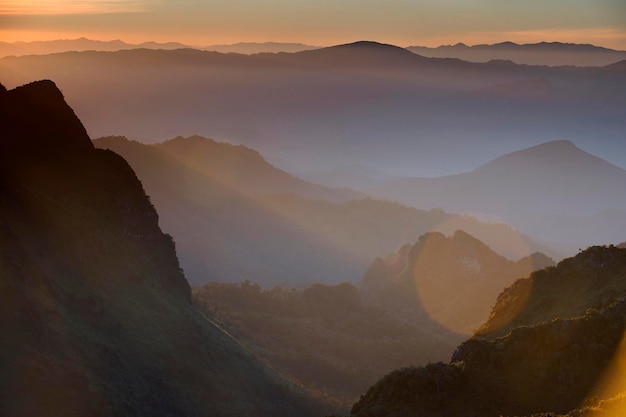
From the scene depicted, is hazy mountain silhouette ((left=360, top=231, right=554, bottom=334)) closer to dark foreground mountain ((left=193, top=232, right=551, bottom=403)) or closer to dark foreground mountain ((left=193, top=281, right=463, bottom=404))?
dark foreground mountain ((left=193, top=232, right=551, bottom=403))

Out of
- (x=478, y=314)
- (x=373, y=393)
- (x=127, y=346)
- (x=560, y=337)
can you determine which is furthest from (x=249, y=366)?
(x=478, y=314)

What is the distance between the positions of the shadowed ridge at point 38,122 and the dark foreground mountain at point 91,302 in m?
0.17

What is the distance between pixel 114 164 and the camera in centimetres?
11081

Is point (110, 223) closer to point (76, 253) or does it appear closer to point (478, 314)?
point (76, 253)

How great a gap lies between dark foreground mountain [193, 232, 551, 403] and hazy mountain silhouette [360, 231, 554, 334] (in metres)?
0.24

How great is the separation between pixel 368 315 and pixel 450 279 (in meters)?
42.0

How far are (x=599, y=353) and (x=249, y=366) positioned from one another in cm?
5411

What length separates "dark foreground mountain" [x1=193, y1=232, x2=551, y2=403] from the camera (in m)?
123

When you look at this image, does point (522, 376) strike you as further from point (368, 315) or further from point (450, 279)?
point (450, 279)

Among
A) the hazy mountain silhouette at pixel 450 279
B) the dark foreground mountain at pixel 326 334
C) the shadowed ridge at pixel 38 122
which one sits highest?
the shadowed ridge at pixel 38 122

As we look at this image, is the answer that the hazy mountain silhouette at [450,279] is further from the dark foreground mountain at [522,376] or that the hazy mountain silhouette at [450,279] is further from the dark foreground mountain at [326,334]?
the dark foreground mountain at [522,376]

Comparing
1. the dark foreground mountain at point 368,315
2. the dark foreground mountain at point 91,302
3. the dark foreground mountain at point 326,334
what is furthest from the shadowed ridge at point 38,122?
the dark foreground mountain at point 368,315

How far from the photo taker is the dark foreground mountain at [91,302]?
70250mm

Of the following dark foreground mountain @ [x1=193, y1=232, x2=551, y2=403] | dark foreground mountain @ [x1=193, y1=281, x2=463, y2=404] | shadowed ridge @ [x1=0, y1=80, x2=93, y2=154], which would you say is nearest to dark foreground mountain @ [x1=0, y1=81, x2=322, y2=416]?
shadowed ridge @ [x1=0, y1=80, x2=93, y2=154]
